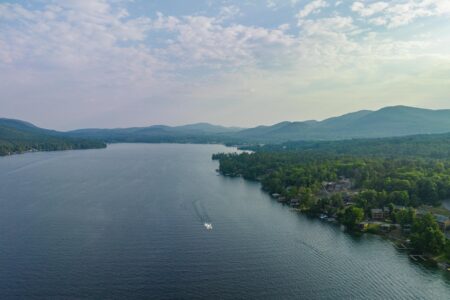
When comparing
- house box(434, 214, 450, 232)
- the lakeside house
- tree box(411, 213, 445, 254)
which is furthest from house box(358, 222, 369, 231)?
the lakeside house

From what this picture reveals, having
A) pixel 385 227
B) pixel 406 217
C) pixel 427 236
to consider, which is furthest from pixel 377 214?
pixel 427 236

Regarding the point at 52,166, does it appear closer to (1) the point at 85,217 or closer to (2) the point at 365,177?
(1) the point at 85,217

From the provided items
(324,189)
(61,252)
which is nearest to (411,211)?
(324,189)

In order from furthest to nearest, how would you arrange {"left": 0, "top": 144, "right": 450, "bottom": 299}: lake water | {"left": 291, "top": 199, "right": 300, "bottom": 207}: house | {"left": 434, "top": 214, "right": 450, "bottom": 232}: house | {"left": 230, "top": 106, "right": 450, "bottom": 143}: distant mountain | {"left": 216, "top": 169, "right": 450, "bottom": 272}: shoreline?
{"left": 230, "top": 106, "right": 450, "bottom": 143}: distant mountain → {"left": 291, "top": 199, "right": 300, "bottom": 207}: house → {"left": 434, "top": 214, "right": 450, "bottom": 232}: house → {"left": 216, "top": 169, "right": 450, "bottom": 272}: shoreline → {"left": 0, "top": 144, "right": 450, "bottom": 299}: lake water

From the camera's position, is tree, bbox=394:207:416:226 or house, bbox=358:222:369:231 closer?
tree, bbox=394:207:416:226

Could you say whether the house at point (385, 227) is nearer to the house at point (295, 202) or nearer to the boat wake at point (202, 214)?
the house at point (295, 202)

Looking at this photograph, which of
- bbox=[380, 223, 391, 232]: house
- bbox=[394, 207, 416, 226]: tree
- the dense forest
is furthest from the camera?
bbox=[380, 223, 391, 232]: house

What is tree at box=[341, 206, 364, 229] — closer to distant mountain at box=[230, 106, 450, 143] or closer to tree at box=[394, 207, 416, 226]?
tree at box=[394, 207, 416, 226]

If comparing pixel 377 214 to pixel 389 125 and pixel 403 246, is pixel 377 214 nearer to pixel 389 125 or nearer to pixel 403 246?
pixel 403 246
